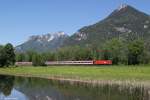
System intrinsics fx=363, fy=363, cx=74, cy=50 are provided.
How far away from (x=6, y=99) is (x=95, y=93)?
14.4 metres

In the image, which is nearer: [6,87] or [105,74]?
[6,87]

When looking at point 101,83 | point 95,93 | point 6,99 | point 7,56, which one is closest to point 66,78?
point 101,83

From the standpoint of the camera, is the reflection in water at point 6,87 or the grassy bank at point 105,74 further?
the grassy bank at point 105,74

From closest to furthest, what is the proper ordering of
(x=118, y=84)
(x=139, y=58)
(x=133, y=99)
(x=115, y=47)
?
(x=133, y=99), (x=118, y=84), (x=139, y=58), (x=115, y=47)

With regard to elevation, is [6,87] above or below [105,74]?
below

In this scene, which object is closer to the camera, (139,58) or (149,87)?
(149,87)

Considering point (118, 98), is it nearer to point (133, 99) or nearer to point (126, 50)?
point (133, 99)

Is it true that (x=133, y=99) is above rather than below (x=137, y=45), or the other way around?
below

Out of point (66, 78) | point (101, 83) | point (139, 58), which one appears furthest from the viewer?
point (139, 58)

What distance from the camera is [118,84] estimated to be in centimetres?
6544

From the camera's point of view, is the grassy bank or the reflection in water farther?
the grassy bank

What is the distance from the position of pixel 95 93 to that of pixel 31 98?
10863mm

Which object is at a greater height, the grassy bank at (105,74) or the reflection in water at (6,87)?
the grassy bank at (105,74)

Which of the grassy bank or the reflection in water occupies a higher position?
the grassy bank
